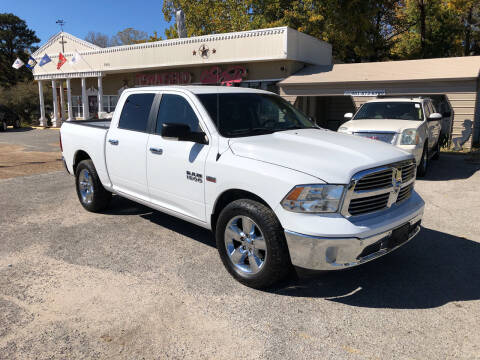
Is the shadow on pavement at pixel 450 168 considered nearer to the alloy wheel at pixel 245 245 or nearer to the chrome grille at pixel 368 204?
the chrome grille at pixel 368 204

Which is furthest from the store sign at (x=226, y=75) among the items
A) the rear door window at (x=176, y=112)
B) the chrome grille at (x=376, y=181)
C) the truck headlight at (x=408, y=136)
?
the chrome grille at (x=376, y=181)

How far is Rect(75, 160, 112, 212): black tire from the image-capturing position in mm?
6031

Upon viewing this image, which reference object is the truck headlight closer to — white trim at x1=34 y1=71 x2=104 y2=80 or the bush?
white trim at x1=34 y1=71 x2=104 y2=80

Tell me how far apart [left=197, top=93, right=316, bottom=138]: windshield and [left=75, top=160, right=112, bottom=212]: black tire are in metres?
2.47

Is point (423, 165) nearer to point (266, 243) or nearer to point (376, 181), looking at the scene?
point (376, 181)

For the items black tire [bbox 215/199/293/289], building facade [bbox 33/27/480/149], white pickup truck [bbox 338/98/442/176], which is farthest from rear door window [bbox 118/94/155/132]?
building facade [bbox 33/27/480/149]

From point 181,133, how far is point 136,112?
4.93 feet

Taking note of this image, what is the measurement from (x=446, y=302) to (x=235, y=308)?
6.30 feet

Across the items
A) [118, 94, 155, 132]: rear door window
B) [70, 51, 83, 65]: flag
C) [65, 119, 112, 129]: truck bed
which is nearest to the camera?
[118, 94, 155, 132]: rear door window

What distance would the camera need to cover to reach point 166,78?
2373cm

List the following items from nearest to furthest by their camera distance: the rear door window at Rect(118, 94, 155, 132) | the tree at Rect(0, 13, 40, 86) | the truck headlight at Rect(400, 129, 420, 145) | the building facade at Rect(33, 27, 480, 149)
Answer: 1. the rear door window at Rect(118, 94, 155, 132)
2. the truck headlight at Rect(400, 129, 420, 145)
3. the building facade at Rect(33, 27, 480, 149)
4. the tree at Rect(0, 13, 40, 86)

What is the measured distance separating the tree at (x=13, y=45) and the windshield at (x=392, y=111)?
1856 inches

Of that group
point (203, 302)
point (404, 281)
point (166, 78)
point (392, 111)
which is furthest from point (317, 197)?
point (166, 78)

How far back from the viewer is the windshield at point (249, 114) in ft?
14.2
